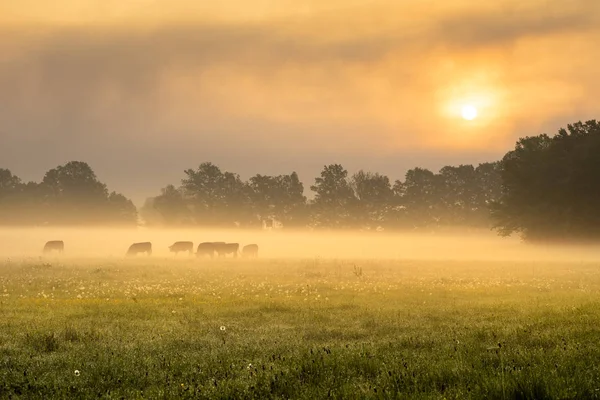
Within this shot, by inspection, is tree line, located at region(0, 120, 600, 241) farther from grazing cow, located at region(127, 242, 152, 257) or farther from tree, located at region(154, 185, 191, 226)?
grazing cow, located at region(127, 242, 152, 257)

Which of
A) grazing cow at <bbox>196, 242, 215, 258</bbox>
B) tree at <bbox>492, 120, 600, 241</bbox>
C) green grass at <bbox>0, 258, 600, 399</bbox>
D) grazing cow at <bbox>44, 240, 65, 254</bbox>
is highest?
tree at <bbox>492, 120, 600, 241</bbox>

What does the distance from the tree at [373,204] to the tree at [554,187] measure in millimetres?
55930

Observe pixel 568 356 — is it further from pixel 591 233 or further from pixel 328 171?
pixel 328 171

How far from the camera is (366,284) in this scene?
29719 mm

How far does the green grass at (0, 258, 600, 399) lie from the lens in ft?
26.9

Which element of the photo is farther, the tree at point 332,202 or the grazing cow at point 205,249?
the tree at point 332,202

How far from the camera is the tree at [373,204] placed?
143 m

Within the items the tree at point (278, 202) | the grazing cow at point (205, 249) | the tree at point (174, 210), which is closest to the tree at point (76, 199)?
→ the tree at point (174, 210)

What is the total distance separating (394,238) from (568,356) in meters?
114

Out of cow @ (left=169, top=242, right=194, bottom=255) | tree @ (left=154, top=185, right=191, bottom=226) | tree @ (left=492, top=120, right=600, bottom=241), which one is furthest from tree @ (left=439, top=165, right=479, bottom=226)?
cow @ (left=169, top=242, right=194, bottom=255)

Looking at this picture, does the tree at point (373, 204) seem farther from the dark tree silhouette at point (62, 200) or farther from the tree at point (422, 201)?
the dark tree silhouette at point (62, 200)

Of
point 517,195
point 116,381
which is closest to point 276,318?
point 116,381

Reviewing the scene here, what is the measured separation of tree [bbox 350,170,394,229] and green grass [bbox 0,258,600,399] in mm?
118265

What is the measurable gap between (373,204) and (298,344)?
133 meters
